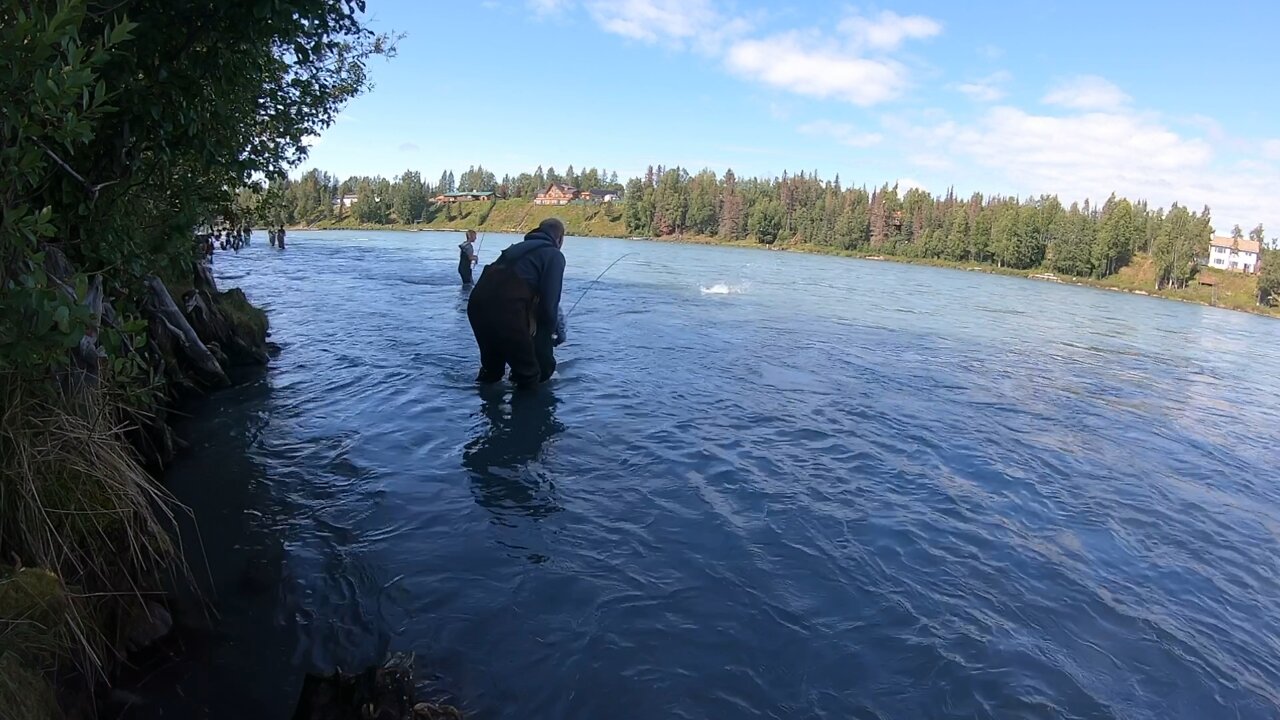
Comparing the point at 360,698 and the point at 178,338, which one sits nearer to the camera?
the point at 360,698

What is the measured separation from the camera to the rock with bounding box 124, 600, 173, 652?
16.2ft

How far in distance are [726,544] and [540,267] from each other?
5795mm

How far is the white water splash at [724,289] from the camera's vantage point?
127 ft

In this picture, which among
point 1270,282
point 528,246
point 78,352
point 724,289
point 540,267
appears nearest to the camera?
point 78,352

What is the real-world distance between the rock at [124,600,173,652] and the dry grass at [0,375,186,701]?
0.27ft

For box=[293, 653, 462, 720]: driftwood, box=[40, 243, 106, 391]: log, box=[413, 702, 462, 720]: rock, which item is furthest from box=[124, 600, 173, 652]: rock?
box=[413, 702, 462, 720]: rock

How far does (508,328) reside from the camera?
453 inches

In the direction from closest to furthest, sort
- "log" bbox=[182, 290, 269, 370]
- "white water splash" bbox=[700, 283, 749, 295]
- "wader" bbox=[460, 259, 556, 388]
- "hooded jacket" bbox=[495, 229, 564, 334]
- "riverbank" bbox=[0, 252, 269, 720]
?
"riverbank" bbox=[0, 252, 269, 720] → "wader" bbox=[460, 259, 556, 388] → "hooded jacket" bbox=[495, 229, 564, 334] → "log" bbox=[182, 290, 269, 370] → "white water splash" bbox=[700, 283, 749, 295]

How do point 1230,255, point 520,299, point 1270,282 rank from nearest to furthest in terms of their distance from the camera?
1. point 520,299
2. point 1270,282
3. point 1230,255

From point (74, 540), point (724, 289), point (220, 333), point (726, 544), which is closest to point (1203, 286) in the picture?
point (724, 289)

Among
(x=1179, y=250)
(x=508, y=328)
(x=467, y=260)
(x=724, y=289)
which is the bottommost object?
(x=724, y=289)

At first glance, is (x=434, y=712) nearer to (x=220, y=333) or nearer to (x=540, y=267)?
(x=540, y=267)

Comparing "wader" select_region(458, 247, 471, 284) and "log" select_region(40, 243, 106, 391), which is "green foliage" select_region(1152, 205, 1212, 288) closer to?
"wader" select_region(458, 247, 471, 284)

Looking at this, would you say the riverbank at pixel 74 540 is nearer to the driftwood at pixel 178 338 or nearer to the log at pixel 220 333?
the driftwood at pixel 178 338
